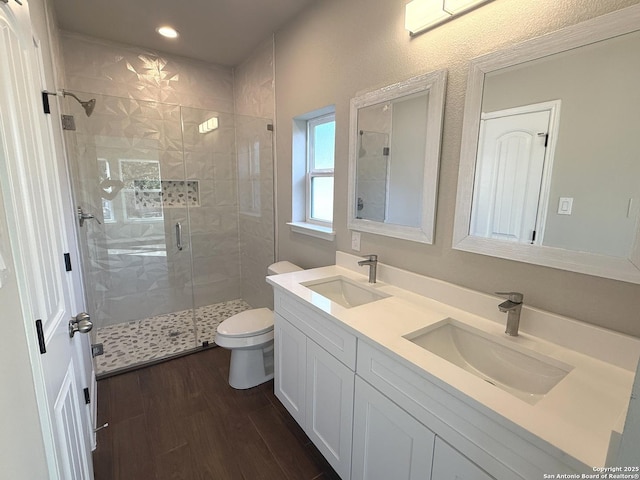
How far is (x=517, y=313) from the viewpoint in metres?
1.14

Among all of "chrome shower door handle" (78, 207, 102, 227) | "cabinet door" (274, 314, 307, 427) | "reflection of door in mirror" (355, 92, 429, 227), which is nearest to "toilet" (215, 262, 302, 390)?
"cabinet door" (274, 314, 307, 427)

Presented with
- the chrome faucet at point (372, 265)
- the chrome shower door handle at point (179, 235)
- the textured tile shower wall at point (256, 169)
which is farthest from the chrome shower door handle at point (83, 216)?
the chrome faucet at point (372, 265)

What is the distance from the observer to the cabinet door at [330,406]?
4.34 feet

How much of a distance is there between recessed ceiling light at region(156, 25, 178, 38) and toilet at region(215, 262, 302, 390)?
2410 mm

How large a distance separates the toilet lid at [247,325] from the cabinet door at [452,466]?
141 cm

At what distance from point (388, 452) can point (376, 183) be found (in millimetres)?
1308

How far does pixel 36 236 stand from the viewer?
0.86 meters

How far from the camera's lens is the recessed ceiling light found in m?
2.50

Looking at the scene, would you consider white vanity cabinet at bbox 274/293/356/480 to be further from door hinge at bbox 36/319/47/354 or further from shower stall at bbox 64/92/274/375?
shower stall at bbox 64/92/274/375

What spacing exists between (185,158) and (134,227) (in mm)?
854

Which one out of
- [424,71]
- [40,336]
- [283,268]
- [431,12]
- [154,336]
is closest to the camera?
[40,336]

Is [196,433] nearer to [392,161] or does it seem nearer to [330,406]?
[330,406]

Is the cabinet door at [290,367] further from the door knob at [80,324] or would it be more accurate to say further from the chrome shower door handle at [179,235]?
the chrome shower door handle at [179,235]

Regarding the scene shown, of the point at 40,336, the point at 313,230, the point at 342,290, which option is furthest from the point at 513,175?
the point at 40,336
